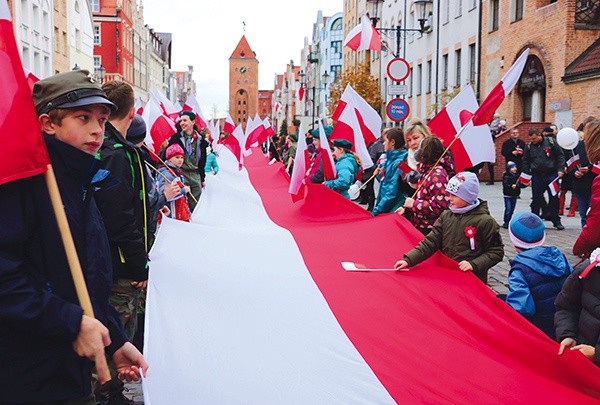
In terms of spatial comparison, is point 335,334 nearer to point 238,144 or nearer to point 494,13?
point 238,144

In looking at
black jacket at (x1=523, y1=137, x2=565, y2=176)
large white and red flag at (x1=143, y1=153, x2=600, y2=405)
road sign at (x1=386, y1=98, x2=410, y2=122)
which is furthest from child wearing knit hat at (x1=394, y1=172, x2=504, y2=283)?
road sign at (x1=386, y1=98, x2=410, y2=122)

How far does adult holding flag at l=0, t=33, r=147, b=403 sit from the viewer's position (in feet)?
8.26

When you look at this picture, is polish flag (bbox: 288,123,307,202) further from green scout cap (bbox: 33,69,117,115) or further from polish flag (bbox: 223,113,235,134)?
polish flag (bbox: 223,113,235,134)

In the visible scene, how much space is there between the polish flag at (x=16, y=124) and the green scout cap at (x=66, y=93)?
262 mm

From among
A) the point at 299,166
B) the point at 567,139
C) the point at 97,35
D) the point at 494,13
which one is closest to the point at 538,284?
the point at 299,166

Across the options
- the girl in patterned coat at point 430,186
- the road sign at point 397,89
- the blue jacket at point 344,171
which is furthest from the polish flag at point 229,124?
the girl in patterned coat at point 430,186

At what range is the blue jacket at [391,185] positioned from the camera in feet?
30.6

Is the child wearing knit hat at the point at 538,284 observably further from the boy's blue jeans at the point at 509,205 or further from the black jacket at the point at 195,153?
the boy's blue jeans at the point at 509,205

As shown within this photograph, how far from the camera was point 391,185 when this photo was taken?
9398 mm

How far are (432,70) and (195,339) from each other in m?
36.5

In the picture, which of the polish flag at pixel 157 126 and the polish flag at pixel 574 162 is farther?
the polish flag at pixel 574 162

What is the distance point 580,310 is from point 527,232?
130cm

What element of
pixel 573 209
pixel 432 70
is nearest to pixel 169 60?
pixel 432 70

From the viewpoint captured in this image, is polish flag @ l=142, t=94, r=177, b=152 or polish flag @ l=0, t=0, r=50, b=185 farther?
polish flag @ l=142, t=94, r=177, b=152
